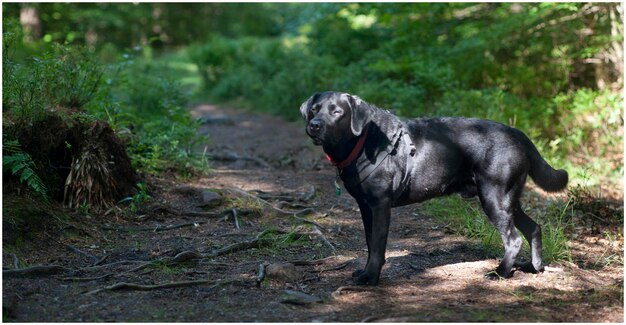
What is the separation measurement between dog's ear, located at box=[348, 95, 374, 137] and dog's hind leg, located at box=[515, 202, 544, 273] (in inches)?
58.2

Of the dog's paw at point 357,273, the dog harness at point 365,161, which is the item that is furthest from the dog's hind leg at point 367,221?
the dog harness at point 365,161

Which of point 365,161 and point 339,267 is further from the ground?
point 365,161

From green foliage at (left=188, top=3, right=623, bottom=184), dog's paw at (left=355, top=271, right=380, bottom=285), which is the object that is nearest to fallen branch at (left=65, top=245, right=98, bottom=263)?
dog's paw at (left=355, top=271, right=380, bottom=285)

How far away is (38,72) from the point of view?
275 inches

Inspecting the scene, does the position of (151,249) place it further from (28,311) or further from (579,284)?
(579,284)

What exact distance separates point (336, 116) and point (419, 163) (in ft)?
2.63

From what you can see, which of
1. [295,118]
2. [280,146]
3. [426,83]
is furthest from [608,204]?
[295,118]

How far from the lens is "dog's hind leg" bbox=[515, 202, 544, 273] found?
5840 millimetres

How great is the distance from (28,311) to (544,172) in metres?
4.05

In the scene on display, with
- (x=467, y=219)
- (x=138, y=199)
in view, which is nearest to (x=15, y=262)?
(x=138, y=199)

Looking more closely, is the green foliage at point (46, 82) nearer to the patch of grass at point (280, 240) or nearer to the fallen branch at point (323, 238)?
the patch of grass at point (280, 240)

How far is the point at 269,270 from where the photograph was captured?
567cm

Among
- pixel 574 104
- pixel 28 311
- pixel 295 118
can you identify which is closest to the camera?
pixel 28 311

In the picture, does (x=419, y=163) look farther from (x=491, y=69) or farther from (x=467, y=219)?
(x=491, y=69)
